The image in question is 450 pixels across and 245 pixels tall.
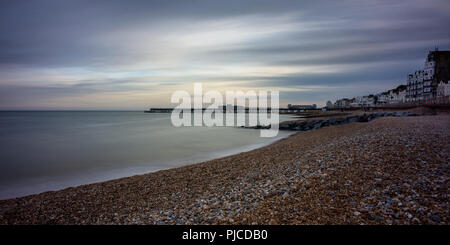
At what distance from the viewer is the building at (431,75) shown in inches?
2739

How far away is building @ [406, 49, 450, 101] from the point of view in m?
69.6

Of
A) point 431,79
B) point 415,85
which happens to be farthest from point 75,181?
point 415,85

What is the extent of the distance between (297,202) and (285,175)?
215 cm

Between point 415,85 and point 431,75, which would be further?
point 415,85

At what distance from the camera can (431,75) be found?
72375 millimetres

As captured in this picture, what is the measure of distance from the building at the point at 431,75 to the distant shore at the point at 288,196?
79874 millimetres

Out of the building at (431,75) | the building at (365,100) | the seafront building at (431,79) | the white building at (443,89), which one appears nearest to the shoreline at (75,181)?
the seafront building at (431,79)

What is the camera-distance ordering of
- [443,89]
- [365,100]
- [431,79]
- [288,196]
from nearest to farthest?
[288,196], [443,89], [431,79], [365,100]

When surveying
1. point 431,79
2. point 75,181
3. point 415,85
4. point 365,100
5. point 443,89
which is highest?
point 431,79

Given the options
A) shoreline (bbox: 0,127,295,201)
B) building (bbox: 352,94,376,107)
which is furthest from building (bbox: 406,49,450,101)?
shoreline (bbox: 0,127,295,201)

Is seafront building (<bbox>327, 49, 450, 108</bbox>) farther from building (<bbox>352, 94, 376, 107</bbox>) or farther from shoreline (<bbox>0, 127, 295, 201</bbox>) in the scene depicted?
shoreline (<bbox>0, 127, 295, 201</bbox>)

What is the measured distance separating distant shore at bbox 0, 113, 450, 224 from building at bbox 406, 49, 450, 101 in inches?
3145

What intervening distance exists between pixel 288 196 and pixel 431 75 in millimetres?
93694

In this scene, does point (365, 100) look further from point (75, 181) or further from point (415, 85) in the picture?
point (75, 181)
